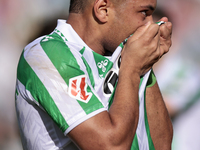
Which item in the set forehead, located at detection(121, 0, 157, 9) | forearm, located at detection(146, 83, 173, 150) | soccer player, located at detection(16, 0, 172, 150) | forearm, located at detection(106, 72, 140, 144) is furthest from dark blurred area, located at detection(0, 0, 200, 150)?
forearm, located at detection(106, 72, 140, 144)

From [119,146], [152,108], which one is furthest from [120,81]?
[152,108]

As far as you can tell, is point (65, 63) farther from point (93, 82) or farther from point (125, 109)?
point (125, 109)

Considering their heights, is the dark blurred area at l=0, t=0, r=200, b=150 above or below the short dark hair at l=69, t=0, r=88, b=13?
A: below

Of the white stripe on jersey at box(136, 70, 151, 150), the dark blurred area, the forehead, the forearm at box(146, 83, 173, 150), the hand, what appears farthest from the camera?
the dark blurred area

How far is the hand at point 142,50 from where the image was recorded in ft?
4.78

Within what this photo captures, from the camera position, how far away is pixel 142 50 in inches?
58.8

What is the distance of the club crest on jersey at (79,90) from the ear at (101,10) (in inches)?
20.6

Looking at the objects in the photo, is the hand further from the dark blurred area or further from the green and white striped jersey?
the dark blurred area

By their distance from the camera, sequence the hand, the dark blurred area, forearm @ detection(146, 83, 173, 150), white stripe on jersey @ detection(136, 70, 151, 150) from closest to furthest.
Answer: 1. the hand
2. white stripe on jersey @ detection(136, 70, 151, 150)
3. forearm @ detection(146, 83, 173, 150)
4. the dark blurred area

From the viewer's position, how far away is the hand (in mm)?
1458

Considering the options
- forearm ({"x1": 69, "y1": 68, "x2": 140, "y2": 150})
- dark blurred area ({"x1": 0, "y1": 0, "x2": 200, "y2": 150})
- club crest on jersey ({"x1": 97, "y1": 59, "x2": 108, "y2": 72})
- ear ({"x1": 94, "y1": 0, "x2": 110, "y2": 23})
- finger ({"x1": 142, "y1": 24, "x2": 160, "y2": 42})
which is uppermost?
ear ({"x1": 94, "y1": 0, "x2": 110, "y2": 23})

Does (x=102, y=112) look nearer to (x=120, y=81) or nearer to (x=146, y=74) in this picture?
(x=120, y=81)

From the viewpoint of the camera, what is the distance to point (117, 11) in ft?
5.62

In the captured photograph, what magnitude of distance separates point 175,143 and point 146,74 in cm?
221
